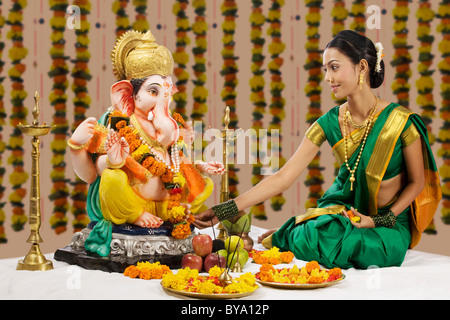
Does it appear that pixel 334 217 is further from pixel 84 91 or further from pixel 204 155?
pixel 84 91

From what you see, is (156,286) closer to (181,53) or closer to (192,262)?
(192,262)

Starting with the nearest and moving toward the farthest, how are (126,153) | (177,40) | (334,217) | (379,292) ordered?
(379,292) < (126,153) < (334,217) < (177,40)

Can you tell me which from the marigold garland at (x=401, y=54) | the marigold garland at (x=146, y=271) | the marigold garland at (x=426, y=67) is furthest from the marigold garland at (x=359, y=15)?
the marigold garland at (x=146, y=271)

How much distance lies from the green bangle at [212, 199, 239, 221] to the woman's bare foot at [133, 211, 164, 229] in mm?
419

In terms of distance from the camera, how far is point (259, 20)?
249 inches

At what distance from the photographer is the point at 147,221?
4.64 metres

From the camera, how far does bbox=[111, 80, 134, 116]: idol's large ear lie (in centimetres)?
486

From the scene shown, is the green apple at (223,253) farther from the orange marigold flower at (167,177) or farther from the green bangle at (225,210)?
the orange marigold flower at (167,177)

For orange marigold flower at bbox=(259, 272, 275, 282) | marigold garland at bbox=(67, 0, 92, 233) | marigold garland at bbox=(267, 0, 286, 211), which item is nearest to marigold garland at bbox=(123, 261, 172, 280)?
orange marigold flower at bbox=(259, 272, 275, 282)

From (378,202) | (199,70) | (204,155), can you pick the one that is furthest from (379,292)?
(199,70)

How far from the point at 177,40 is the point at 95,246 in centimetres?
219

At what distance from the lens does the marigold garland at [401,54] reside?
6168 mm

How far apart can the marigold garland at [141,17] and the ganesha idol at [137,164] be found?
1125 mm

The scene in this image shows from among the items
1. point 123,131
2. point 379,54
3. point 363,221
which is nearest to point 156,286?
point 123,131
